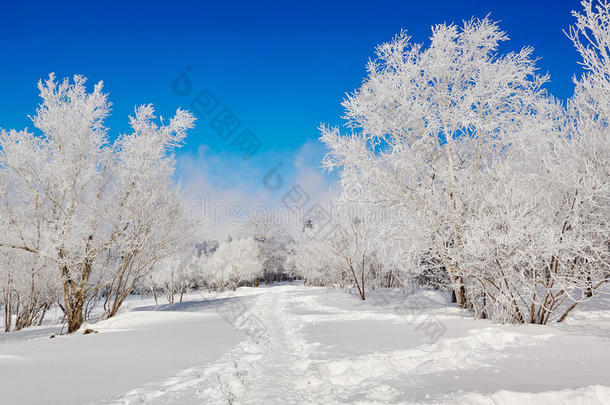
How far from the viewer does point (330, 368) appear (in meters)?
4.93

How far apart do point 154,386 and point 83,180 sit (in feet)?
29.9

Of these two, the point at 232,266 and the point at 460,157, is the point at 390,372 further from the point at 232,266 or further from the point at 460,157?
the point at 232,266

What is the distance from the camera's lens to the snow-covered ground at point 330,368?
367 centimetres

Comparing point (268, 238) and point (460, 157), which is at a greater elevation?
point (268, 238)

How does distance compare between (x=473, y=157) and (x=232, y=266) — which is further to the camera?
(x=232, y=266)

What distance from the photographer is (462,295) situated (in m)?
11.9

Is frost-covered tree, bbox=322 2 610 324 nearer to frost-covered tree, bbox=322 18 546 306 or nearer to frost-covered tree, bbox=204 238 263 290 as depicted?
frost-covered tree, bbox=322 18 546 306

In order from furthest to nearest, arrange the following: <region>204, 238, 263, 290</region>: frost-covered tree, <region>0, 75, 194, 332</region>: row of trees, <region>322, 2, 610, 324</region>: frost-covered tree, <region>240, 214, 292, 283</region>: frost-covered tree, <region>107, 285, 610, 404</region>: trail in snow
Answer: <region>240, 214, 292, 283</region>: frost-covered tree < <region>204, 238, 263, 290</region>: frost-covered tree < <region>0, 75, 194, 332</region>: row of trees < <region>322, 2, 610, 324</region>: frost-covered tree < <region>107, 285, 610, 404</region>: trail in snow

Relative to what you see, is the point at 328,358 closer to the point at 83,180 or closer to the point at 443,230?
the point at 443,230

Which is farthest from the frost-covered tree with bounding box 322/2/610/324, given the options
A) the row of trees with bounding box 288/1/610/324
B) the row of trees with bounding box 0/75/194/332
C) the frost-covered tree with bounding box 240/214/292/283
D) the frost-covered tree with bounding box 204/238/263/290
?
the frost-covered tree with bounding box 240/214/292/283

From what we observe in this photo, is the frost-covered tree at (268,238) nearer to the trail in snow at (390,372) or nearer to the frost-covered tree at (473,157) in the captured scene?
the frost-covered tree at (473,157)

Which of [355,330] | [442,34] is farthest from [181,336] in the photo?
[442,34]

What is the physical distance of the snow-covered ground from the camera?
144 inches

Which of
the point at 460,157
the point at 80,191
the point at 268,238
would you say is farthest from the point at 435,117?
the point at 268,238
